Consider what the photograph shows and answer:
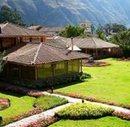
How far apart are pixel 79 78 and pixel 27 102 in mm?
11361

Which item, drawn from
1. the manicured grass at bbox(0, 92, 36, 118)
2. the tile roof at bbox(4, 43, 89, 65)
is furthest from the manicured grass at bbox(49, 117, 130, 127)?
the tile roof at bbox(4, 43, 89, 65)

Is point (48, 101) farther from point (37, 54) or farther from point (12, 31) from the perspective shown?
point (12, 31)

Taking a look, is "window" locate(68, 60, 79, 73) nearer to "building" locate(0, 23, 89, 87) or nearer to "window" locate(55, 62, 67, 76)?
"building" locate(0, 23, 89, 87)

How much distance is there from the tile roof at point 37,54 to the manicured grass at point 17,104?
4070mm

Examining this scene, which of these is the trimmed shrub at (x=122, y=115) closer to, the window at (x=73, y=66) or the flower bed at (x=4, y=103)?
the flower bed at (x=4, y=103)

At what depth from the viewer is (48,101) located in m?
25.0

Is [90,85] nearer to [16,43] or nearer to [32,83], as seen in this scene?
Answer: [32,83]

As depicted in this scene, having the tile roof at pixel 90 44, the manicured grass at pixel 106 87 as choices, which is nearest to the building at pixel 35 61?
the manicured grass at pixel 106 87

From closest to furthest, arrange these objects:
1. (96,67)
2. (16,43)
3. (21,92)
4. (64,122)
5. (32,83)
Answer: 1. (64,122)
2. (21,92)
3. (32,83)
4. (16,43)
5. (96,67)

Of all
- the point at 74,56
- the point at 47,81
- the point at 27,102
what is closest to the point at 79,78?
the point at 74,56

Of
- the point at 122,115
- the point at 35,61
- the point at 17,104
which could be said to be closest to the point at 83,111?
the point at 122,115

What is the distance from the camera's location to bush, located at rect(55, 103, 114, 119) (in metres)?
21.5

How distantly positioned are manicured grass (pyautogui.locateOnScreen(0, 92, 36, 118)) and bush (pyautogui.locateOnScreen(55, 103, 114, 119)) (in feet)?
11.5

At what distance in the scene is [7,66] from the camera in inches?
1383
